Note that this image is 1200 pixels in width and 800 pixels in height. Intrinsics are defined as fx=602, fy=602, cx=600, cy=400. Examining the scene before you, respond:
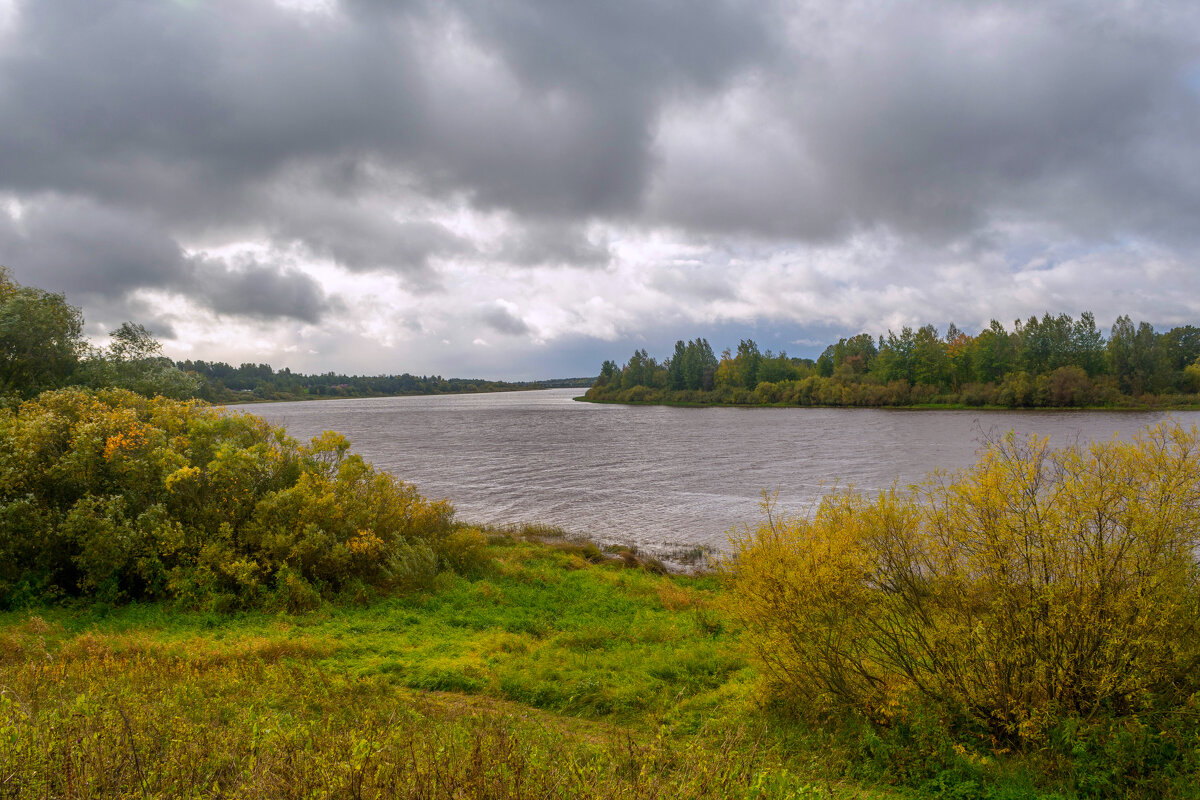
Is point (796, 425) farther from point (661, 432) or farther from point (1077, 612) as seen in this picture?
point (1077, 612)

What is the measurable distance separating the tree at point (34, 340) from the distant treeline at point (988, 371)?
11090 cm

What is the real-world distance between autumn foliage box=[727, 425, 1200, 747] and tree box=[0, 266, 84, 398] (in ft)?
88.7

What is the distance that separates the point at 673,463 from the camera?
50531 millimetres

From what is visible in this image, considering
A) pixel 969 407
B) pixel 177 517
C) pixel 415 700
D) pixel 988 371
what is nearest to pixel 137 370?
A: pixel 177 517

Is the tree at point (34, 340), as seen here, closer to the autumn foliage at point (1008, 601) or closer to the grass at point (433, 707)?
the grass at point (433, 707)

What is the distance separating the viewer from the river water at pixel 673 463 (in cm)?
3123

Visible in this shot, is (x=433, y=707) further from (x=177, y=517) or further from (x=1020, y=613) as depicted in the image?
(x=177, y=517)

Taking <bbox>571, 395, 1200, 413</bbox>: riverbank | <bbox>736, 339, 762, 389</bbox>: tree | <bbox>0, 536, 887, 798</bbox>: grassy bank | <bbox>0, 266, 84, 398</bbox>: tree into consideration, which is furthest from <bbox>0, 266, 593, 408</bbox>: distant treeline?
<bbox>736, 339, 762, 389</bbox>: tree

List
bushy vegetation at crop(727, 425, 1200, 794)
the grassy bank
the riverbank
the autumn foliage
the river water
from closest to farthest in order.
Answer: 1. the grassy bank
2. bushy vegetation at crop(727, 425, 1200, 794)
3. the autumn foliage
4. the river water
5. the riverbank

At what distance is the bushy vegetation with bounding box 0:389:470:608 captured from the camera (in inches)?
583

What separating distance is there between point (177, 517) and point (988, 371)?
12742cm

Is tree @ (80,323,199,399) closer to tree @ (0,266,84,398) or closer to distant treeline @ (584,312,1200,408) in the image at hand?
tree @ (0,266,84,398)

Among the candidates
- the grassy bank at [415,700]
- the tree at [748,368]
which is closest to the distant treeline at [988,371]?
the tree at [748,368]

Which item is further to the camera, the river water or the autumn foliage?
the river water
